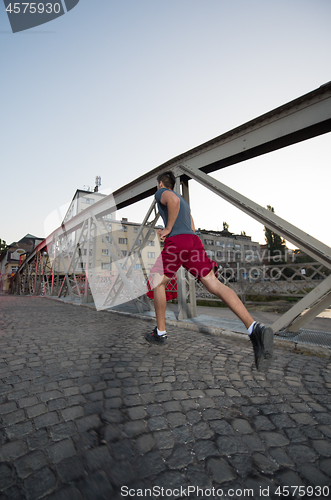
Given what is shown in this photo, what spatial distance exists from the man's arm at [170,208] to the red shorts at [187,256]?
113 millimetres

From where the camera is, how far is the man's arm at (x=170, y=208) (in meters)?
2.88

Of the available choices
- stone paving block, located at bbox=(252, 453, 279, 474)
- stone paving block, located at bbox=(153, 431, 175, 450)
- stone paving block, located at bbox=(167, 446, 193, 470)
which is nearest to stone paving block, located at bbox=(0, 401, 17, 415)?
stone paving block, located at bbox=(153, 431, 175, 450)

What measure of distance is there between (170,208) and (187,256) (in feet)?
2.02

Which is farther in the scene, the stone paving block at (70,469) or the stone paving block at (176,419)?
the stone paving block at (176,419)

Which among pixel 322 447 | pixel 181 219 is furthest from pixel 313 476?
pixel 181 219

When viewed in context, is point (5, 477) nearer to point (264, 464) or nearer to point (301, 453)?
point (264, 464)

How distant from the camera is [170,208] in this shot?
2.96 metres

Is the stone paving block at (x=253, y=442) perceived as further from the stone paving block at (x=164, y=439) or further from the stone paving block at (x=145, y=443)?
the stone paving block at (x=145, y=443)

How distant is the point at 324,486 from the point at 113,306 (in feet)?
22.5

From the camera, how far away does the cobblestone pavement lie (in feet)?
3.51

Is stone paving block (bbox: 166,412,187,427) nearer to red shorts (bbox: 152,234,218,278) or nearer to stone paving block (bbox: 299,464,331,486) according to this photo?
stone paving block (bbox: 299,464,331,486)

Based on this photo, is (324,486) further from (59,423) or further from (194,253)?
(194,253)

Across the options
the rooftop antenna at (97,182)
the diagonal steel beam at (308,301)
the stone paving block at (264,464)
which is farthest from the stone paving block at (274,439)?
the rooftop antenna at (97,182)

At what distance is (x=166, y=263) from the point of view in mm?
3027
